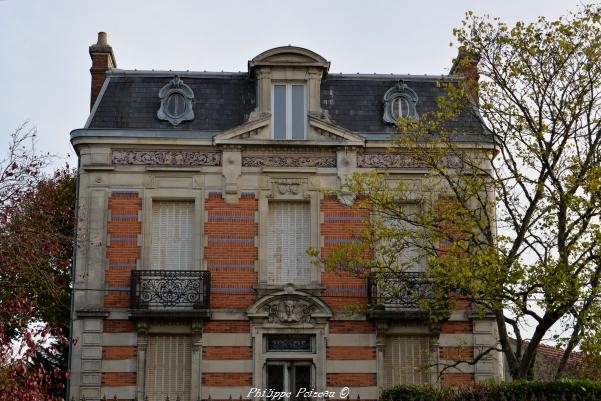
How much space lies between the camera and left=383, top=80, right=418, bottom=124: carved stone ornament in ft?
78.1

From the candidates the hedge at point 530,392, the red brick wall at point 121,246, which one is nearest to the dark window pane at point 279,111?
the red brick wall at point 121,246

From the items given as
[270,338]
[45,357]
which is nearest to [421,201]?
[270,338]

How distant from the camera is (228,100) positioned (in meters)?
23.9

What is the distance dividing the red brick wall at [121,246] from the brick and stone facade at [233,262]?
3 centimetres

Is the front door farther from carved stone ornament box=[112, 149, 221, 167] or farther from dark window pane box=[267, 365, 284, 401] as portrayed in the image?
carved stone ornament box=[112, 149, 221, 167]

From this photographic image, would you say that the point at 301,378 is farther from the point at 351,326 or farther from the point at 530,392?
the point at 530,392

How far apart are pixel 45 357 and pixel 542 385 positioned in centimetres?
1525

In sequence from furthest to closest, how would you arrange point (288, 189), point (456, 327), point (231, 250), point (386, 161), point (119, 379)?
point (386, 161)
point (288, 189)
point (231, 250)
point (456, 327)
point (119, 379)

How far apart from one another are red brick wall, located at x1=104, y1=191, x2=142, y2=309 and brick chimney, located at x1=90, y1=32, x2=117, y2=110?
334 centimetres

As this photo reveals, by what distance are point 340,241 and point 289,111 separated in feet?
10.5

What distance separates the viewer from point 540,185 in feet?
57.6

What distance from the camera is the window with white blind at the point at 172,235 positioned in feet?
73.4

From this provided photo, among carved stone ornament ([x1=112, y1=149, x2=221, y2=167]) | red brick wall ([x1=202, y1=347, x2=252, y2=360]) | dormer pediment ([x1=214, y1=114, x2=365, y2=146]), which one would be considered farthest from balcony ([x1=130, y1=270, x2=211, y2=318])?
dormer pediment ([x1=214, y1=114, x2=365, y2=146])

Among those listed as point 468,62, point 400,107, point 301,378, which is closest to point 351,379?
point 301,378
